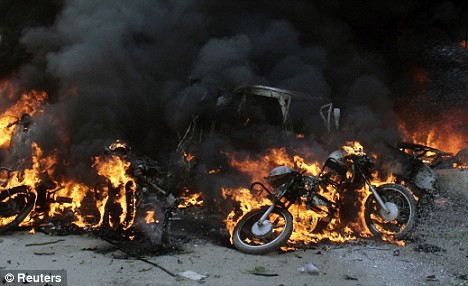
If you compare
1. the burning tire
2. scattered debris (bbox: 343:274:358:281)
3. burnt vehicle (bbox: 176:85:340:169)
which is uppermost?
burnt vehicle (bbox: 176:85:340:169)

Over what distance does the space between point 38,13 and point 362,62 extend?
39.1ft

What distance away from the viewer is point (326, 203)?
24.3ft

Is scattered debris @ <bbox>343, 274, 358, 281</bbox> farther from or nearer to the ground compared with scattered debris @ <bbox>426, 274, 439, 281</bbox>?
farther from the ground

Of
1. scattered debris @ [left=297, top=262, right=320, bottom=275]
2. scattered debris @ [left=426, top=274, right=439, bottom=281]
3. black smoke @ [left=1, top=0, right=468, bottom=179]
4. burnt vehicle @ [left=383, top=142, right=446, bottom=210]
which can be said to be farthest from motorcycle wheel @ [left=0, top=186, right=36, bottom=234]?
burnt vehicle @ [left=383, top=142, right=446, bottom=210]

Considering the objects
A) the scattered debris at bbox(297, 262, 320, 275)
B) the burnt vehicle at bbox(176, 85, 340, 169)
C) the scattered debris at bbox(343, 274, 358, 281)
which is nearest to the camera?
the scattered debris at bbox(343, 274, 358, 281)

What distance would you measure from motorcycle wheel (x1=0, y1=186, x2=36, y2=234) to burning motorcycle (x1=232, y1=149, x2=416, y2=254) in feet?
14.9

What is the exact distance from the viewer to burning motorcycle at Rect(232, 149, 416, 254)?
22.5ft

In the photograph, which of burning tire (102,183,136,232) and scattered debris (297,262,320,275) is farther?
burning tire (102,183,136,232)

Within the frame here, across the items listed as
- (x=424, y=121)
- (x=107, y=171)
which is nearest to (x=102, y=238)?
(x=107, y=171)

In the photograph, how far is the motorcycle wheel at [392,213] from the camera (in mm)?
→ 6985

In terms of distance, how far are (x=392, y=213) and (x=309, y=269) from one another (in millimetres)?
2367

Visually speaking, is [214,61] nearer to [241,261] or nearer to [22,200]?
[22,200]

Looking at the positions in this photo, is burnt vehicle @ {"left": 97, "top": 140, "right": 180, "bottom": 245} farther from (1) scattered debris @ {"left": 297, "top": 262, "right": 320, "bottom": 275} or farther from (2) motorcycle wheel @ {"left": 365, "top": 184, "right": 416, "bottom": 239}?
(2) motorcycle wheel @ {"left": 365, "top": 184, "right": 416, "bottom": 239}

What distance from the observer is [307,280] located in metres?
5.41
